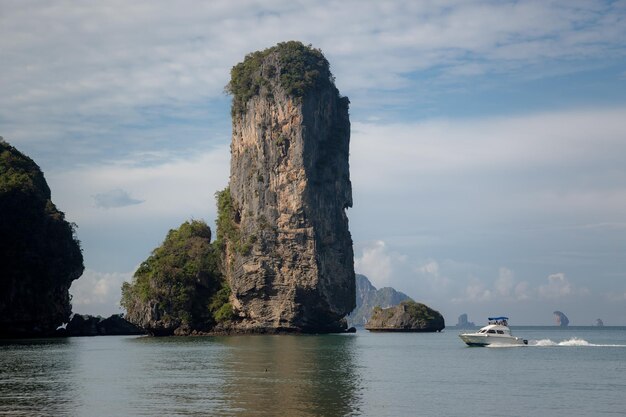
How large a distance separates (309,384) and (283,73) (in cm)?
6893

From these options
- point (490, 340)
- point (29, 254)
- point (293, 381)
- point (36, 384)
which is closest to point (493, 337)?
point (490, 340)

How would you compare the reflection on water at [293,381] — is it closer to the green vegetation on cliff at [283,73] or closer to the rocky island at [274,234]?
the rocky island at [274,234]

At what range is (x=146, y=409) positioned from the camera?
30031 millimetres

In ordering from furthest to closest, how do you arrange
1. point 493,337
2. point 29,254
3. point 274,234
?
point 29,254, point 274,234, point 493,337

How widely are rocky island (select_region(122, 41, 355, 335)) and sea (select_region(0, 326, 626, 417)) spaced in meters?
33.4

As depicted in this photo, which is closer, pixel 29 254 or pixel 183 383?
pixel 183 383

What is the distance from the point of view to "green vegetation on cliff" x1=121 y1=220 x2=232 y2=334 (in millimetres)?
96312

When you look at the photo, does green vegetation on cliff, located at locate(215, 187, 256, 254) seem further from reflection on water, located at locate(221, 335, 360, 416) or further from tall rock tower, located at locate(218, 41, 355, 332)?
reflection on water, located at locate(221, 335, 360, 416)

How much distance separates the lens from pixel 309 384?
1478 inches

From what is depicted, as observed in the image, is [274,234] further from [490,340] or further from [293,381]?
[293,381]

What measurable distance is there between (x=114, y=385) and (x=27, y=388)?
4.05 metres

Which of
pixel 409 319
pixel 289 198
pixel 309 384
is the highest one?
pixel 289 198

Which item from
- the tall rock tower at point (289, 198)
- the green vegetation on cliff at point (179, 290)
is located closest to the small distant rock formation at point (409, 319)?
the tall rock tower at point (289, 198)

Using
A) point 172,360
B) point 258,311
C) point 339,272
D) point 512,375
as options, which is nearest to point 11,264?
point 258,311
